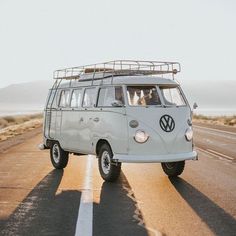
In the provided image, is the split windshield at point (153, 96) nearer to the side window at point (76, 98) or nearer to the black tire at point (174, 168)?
the black tire at point (174, 168)

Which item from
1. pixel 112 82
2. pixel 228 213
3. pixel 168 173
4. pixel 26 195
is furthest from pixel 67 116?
pixel 228 213

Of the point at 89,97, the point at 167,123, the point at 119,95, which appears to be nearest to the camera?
the point at 167,123

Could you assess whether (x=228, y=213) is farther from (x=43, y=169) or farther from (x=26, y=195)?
Answer: (x=43, y=169)

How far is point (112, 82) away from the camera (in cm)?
1142

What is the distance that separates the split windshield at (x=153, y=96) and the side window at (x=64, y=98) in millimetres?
2534

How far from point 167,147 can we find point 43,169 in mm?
4140

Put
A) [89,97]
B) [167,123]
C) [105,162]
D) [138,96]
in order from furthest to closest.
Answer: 1. [89,97]
2. [105,162]
3. [138,96]
4. [167,123]

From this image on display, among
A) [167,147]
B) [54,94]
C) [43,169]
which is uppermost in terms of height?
[54,94]

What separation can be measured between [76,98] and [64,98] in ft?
2.70

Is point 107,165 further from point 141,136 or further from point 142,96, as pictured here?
point 142,96

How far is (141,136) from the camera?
34.5 feet

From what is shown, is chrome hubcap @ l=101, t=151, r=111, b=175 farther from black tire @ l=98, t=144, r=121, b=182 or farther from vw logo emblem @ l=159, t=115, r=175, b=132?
vw logo emblem @ l=159, t=115, r=175, b=132

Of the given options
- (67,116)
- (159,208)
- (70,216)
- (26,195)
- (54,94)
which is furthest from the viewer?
(54,94)

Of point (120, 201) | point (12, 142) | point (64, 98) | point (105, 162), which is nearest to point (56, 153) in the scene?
point (64, 98)
